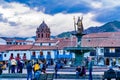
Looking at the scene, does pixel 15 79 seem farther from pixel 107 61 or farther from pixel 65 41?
pixel 65 41

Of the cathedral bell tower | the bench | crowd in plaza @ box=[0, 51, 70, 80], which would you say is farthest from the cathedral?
the bench

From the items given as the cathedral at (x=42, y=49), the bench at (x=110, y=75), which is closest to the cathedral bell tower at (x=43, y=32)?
the cathedral at (x=42, y=49)

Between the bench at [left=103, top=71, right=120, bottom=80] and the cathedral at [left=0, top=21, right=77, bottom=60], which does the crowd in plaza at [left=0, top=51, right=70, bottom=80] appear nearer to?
the bench at [left=103, top=71, right=120, bottom=80]

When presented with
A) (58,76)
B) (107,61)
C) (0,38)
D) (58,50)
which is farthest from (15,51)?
(58,76)

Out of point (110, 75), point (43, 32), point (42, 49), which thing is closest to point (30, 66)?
point (110, 75)

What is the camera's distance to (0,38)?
119 m

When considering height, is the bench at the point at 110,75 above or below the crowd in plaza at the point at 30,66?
below

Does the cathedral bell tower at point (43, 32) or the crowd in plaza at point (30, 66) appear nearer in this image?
the crowd in plaza at point (30, 66)

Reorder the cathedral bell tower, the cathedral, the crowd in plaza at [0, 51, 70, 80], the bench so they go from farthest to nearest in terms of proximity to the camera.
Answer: the cathedral bell tower
the cathedral
the crowd in plaza at [0, 51, 70, 80]
the bench

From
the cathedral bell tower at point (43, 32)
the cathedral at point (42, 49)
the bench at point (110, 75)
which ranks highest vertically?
the cathedral bell tower at point (43, 32)

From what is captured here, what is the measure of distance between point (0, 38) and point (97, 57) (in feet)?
123

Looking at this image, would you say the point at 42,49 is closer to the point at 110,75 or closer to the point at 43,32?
the point at 43,32

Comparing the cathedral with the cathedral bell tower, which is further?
the cathedral bell tower

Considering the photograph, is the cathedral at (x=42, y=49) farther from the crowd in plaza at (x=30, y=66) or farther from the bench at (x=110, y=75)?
the bench at (x=110, y=75)
